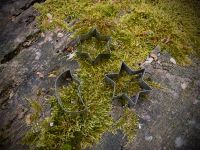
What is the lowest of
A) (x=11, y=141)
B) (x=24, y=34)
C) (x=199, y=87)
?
(x=199, y=87)

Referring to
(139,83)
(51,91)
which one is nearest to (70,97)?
(51,91)

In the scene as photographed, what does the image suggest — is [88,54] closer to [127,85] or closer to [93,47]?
[93,47]

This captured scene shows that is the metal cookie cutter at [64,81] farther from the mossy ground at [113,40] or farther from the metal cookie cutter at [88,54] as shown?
the metal cookie cutter at [88,54]

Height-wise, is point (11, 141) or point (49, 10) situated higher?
point (49, 10)

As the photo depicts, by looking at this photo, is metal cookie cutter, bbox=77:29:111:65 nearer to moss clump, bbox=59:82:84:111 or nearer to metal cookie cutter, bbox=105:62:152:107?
metal cookie cutter, bbox=105:62:152:107

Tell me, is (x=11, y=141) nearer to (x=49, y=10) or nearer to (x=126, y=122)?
(x=126, y=122)

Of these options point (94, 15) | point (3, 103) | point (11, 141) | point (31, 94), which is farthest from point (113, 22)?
point (11, 141)

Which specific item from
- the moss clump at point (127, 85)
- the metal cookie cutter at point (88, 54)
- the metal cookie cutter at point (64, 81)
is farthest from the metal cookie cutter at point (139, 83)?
the metal cookie cutter at point (64, 81)
